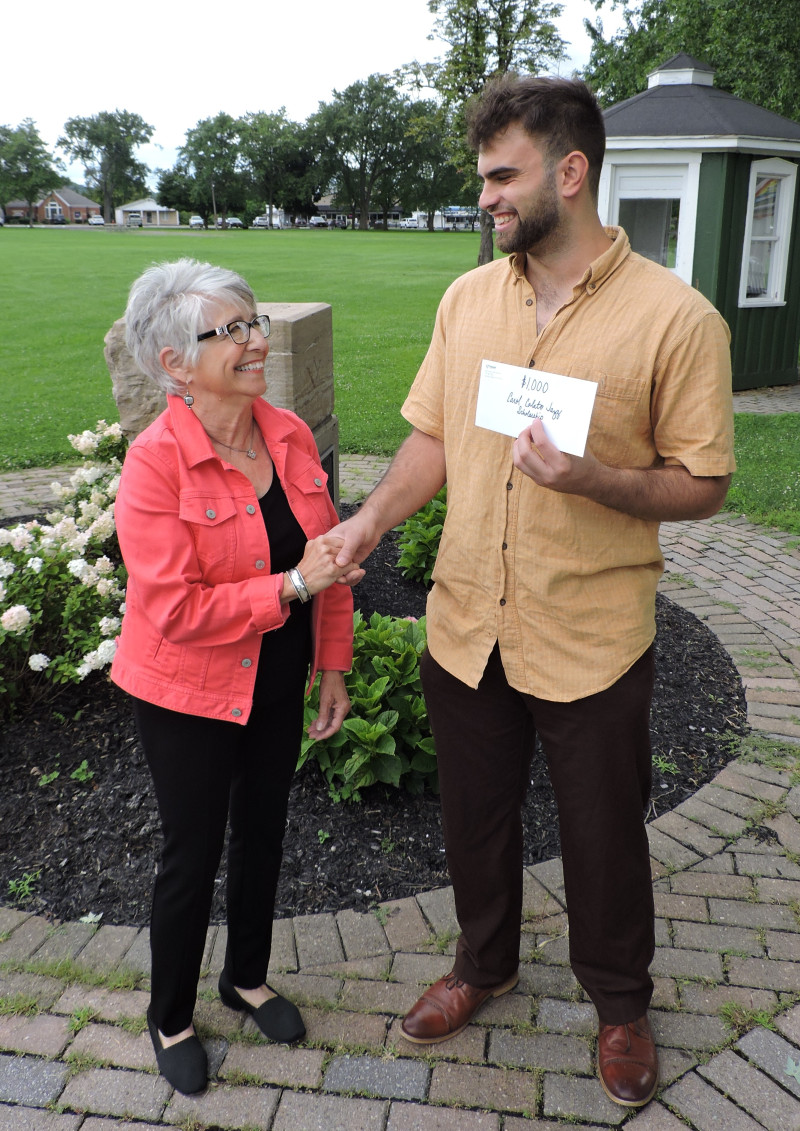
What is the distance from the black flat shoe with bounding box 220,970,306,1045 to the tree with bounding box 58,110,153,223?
450 feet

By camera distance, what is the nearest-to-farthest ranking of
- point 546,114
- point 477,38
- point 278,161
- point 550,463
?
point 550,463
point 546,114
point 477,38
point 278,161

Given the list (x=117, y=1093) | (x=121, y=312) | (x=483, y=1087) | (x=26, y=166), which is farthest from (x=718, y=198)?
(x=26, y=166)

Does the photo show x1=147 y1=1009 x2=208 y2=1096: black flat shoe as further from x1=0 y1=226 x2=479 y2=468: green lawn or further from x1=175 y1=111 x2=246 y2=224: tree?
x1=175 y1=111 x2=246 y2=224: tree

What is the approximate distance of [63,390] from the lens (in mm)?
12102

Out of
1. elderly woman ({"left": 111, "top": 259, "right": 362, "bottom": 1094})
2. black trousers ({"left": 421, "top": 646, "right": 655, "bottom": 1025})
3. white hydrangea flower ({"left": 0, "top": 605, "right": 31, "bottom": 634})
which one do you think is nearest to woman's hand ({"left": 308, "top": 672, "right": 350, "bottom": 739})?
elderly woman ({"left": 111, "top": 259, "right": 362, "bottom": 1094})

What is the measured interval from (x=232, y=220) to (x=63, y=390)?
94.0 metres

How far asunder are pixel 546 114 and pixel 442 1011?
2.31 meters

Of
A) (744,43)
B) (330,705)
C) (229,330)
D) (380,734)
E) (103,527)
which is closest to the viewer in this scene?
(229,330)

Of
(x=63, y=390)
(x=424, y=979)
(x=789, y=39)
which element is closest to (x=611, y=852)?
(x=424, y=979)

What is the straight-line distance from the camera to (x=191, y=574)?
220cm

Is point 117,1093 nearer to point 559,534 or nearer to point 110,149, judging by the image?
point 559,534

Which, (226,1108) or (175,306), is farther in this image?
(226,1108)

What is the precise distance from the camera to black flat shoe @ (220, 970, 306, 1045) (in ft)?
8.55

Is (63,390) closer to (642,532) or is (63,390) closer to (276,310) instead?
(276,310)
